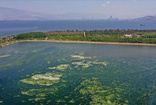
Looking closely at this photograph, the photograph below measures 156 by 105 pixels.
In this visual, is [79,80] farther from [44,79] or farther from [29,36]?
[29,36]

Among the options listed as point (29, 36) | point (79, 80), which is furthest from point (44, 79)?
point (29, 36)

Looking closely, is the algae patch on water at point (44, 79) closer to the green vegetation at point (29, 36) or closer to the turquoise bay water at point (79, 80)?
the turquoise bay water at point (79, 80)

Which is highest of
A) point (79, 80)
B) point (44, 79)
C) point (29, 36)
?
point (29, 36)

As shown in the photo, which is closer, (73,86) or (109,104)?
(109,104)

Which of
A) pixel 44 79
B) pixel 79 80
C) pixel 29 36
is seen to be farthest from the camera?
pixel 29 36

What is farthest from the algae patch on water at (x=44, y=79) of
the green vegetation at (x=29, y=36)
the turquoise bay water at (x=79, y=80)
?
the green vegetation at (x=29, y=36)

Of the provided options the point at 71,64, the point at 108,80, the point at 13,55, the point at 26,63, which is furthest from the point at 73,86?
the point at 13,55

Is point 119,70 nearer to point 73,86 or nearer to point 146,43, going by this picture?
point 73,86
